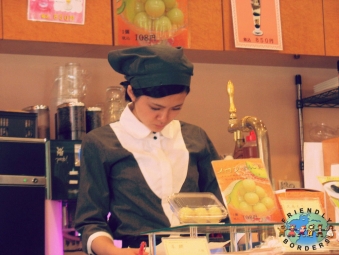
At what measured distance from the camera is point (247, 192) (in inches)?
47.4

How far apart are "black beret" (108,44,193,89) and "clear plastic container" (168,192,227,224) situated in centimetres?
43

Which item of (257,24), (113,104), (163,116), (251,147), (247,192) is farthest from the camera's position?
(257,24)

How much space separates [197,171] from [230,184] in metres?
0.63

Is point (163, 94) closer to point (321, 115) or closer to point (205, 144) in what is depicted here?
point (205, 144)

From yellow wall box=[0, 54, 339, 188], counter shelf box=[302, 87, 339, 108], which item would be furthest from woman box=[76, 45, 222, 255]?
counter shelf box=[302, 87, 339, 108]

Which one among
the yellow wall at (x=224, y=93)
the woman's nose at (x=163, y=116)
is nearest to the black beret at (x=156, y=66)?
the woman's nose at (x=163, y=116)

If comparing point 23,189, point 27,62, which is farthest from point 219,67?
point 23,189

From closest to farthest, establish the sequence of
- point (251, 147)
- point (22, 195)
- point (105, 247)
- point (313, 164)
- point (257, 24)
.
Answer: point (105, 247) < point (313, 164) < point (22, 195) < point (251, 147) < point (257, 24)

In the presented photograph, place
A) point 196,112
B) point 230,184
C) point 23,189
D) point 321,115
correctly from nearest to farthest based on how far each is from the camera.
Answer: point 230,184
point 23,189
point 196,112
point 321,115

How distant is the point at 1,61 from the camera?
110 inches

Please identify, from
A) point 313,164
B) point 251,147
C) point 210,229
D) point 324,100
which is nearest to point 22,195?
point 251,147

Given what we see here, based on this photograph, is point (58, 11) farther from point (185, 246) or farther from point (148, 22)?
point (185, 246)

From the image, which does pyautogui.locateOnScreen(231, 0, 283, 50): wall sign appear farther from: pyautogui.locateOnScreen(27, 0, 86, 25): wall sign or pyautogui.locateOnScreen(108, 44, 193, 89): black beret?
pyautogui.locateOnScreen(108, 44, 193, 89): black beret

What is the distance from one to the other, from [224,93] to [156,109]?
4.85 feet
